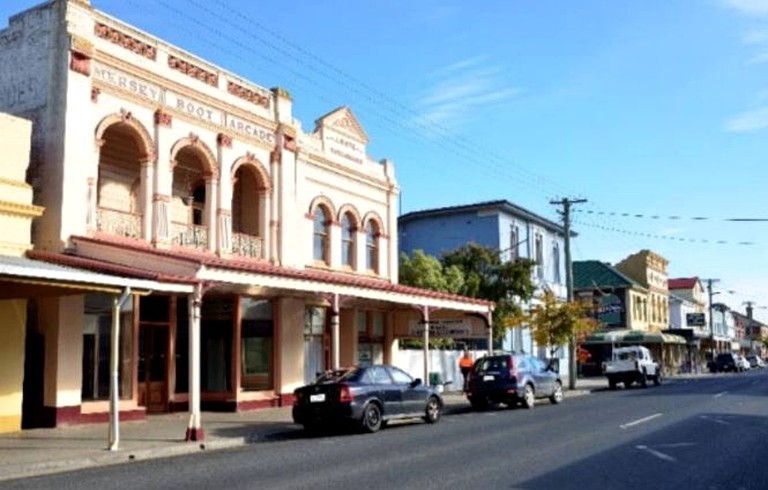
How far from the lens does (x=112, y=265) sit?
1598 cm

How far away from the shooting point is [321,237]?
2661 cm

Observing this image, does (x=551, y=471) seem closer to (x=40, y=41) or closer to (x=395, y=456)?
(x=395, y=456)

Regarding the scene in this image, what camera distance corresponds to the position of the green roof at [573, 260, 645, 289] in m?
62.8

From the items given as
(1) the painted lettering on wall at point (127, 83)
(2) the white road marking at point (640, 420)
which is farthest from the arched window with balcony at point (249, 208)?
(2) the white road marking at point (640, 420)

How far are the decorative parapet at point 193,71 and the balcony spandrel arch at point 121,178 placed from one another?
2.15 metres

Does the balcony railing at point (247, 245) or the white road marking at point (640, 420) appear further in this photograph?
the balcony railing at point (247, 245)

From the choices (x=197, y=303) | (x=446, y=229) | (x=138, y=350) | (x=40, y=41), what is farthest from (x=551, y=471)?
(x=446, y=229)

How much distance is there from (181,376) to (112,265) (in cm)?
608

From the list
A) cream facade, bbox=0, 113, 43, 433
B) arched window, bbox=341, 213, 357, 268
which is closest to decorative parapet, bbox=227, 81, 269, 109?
arched window, bbox=341, 213, 357, 268

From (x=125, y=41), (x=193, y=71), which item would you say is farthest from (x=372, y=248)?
(x=125, y=41)

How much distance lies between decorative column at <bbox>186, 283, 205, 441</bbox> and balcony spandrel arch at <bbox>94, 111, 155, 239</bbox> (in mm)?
3813

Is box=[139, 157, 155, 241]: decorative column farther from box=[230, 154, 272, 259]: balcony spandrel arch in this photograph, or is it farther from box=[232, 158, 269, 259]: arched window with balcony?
box=[232, 158, 269, 259]: arched window with balcony

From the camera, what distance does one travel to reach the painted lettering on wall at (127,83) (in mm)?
18891

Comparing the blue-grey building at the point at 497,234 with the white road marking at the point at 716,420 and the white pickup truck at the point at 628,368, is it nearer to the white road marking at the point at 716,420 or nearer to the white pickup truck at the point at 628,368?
the white pickup truck at the point at 628,368
